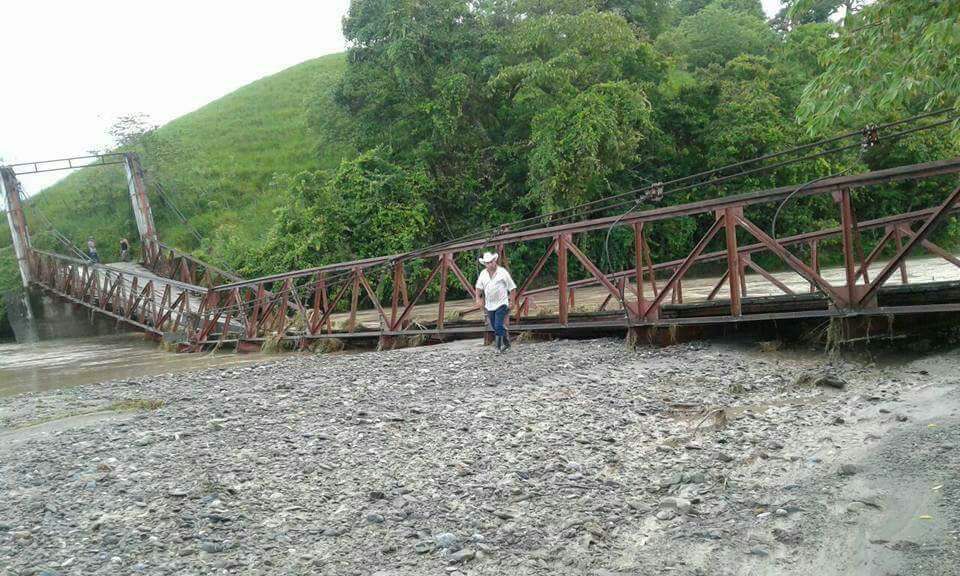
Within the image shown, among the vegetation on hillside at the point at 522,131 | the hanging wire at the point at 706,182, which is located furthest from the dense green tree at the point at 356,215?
the hanging wire at the point at 706,182

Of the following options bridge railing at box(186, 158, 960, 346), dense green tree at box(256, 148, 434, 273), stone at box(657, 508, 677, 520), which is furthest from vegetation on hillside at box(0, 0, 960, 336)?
stone at box(657, 508, 677, 520)

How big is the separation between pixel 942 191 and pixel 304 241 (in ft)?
86.7

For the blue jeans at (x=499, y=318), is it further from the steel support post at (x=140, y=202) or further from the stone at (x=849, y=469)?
the steel support post at (x=140, y=202)

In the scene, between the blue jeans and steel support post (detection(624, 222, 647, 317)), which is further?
the blue jeans

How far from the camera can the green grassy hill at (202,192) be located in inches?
1547

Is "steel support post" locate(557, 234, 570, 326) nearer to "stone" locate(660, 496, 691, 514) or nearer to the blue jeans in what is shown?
the blue jeans

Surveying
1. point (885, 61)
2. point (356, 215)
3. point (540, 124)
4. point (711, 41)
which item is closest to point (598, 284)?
point (540, 124)

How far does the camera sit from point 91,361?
24562 millimetres

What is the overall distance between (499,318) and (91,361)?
1762 cm

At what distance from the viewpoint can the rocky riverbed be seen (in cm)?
503

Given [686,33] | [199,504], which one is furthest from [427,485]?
[686,33]

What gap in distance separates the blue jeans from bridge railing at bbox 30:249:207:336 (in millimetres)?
13786

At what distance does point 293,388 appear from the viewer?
11.2 m

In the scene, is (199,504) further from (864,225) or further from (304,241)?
(304,241)
